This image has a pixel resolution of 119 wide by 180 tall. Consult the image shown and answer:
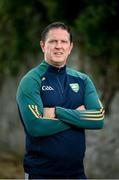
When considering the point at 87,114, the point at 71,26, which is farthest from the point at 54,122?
the point at 71,26

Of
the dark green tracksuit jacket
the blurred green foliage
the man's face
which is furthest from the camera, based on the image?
the blurred green foliage

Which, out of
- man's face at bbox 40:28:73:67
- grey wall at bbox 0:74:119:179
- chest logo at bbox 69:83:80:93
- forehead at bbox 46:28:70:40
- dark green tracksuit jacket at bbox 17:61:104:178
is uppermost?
forehead at bbox 46:28:70:40

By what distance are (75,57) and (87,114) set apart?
4813 millimetres

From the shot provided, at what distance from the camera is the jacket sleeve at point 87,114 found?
12.6ft

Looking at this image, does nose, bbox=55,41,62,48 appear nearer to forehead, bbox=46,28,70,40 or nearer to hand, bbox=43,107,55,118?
forehead, bbox=46,28,70,40

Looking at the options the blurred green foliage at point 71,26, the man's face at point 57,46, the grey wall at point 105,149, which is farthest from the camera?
the grey wall at point 105,149

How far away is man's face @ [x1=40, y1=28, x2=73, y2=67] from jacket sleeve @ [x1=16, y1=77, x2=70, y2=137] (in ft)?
0.64

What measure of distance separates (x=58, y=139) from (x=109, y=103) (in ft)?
14.1

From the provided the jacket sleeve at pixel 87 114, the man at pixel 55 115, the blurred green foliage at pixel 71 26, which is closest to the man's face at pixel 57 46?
the man at pixel 55 115

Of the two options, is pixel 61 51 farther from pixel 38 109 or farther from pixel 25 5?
pixel 25 5

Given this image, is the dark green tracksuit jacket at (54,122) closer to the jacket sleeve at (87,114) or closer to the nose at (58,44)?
the jacket sleeve at (87,114)

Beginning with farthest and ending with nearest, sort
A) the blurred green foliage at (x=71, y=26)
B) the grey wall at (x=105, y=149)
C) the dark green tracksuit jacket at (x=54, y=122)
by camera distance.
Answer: the grey wall at (x=105, y=149), the blurred green foliage at (x=71, y=26), the dark green tracksuit jacket at (x=54, y=122)

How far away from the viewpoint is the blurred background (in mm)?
7520

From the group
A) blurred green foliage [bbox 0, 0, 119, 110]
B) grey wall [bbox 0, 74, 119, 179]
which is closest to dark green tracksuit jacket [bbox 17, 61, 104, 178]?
blurred green foliage [bbox 0, 0, 119, 110]
